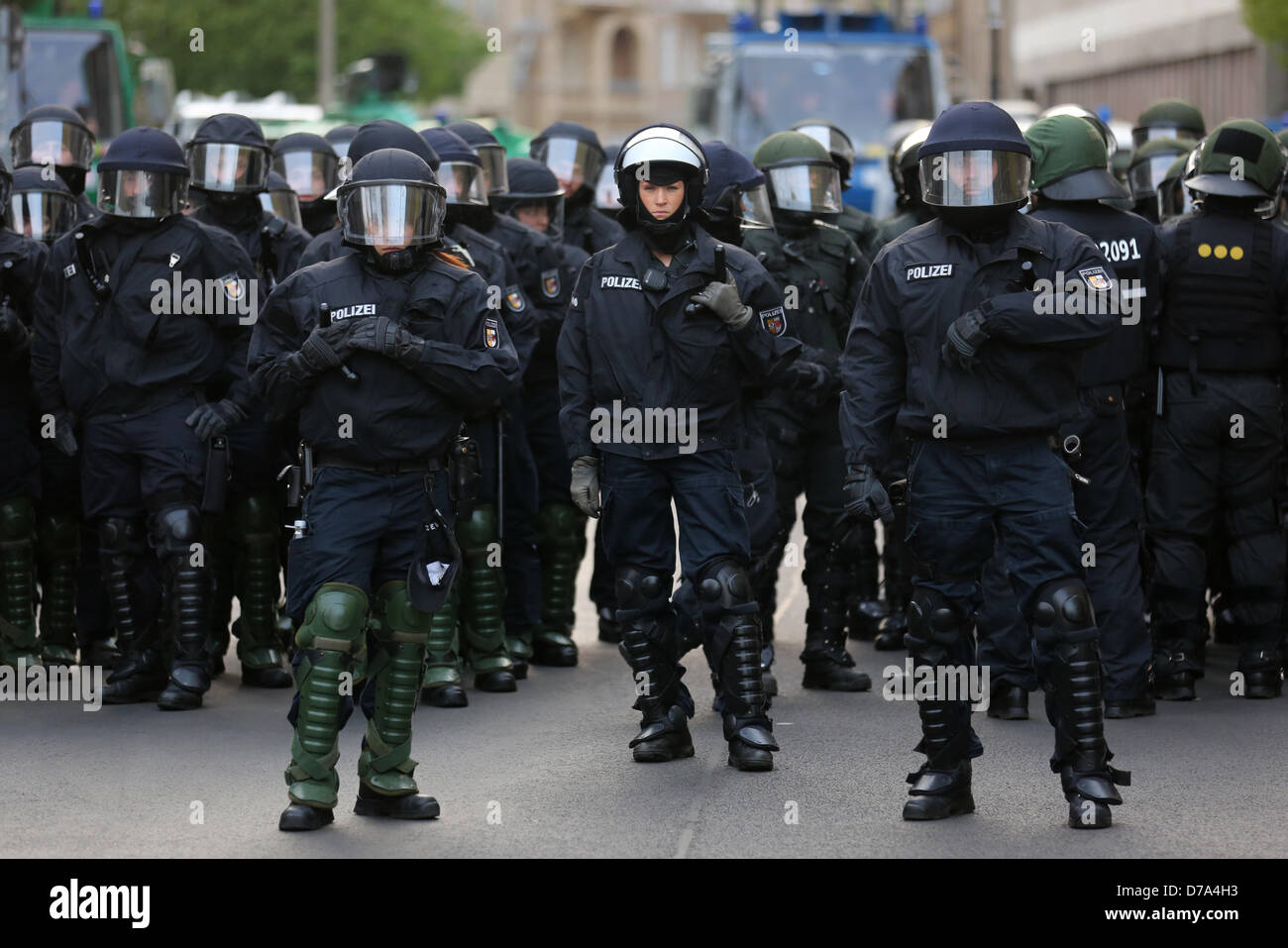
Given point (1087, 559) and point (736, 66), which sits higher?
point (736, 66)

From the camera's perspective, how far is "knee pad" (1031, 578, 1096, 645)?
6211 millimetres

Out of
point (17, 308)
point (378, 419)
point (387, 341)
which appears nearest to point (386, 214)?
point (387, 341)

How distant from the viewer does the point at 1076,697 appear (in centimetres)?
622

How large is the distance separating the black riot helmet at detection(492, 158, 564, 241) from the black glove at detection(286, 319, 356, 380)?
3433mm

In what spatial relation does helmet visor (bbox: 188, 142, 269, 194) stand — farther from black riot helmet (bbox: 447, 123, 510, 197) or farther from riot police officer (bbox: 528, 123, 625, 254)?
riot police officer (bbox: 528, 123, 625, 254)

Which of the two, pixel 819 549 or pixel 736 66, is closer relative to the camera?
pixel 819 549

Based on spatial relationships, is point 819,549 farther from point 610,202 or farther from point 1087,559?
point 610,202

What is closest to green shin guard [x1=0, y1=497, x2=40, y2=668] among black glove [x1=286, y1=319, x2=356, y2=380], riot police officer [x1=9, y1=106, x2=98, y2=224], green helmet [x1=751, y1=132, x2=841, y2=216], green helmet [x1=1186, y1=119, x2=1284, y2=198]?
riot police officer [x1=9, y1=106, x2=98, y2=224]

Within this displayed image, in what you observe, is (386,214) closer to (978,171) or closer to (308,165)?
(978,171)

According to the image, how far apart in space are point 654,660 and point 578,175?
3711 millimetres

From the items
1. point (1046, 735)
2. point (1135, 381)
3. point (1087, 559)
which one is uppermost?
point (1135, 381)

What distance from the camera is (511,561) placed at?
923 cm
